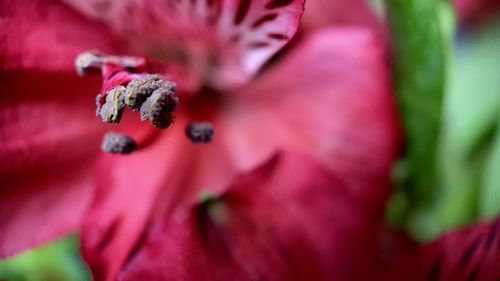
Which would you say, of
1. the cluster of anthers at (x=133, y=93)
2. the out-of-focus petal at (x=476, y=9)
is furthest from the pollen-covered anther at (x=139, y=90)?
the out-of-focus petal at (x=476, y=9)

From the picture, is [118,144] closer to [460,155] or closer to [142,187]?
[142,187]

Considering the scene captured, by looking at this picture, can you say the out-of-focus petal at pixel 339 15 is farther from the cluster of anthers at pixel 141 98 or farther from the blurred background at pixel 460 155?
the cluster of anthers at pixel 141 98

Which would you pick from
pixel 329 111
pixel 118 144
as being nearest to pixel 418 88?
pixel 329 111

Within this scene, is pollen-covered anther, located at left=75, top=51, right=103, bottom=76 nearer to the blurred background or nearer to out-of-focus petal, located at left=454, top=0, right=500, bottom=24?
the blurred background

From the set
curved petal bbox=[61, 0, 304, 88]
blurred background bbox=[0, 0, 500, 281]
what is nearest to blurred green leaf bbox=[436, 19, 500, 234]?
blurred background bbox=[0, 0, 500, 281]

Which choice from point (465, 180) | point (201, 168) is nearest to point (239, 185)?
point (201, 168)
